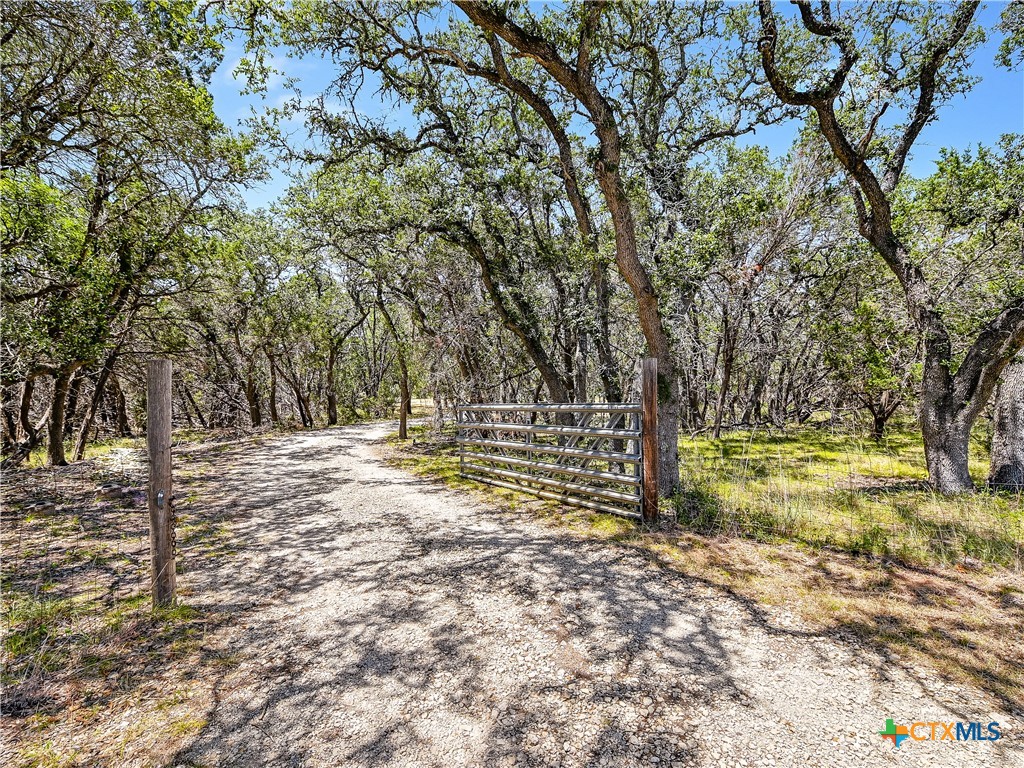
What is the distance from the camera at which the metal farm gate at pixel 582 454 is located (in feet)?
16.0

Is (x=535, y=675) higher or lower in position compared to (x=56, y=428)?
lower

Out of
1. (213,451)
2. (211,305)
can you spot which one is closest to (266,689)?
(213,451)

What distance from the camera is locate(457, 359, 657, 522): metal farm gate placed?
16.0 ft

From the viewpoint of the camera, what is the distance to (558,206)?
10.9 m

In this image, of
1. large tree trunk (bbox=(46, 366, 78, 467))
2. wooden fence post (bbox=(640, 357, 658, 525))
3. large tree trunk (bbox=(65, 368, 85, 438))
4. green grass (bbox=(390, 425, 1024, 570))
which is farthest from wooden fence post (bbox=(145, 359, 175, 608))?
large tree trunk (bbox=(65, 368, 85, 438))

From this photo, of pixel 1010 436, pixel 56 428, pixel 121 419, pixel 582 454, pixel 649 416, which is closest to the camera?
pixel 649 416

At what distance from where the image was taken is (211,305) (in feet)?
49.2

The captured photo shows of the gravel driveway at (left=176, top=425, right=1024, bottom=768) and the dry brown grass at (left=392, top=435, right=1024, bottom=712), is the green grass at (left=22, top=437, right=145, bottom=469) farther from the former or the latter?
the dry brown grass at (left=392, top=435, right=1024, bottom=712)

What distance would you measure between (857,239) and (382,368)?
91.7 feet

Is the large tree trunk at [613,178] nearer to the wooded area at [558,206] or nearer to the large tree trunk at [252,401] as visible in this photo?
the wooded area at [558,206]

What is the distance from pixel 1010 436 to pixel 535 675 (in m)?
8.03

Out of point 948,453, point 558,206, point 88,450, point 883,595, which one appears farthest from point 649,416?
point 88,450

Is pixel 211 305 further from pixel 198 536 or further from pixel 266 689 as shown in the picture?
pixel 266 689

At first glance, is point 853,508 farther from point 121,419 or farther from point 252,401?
point 121,419
